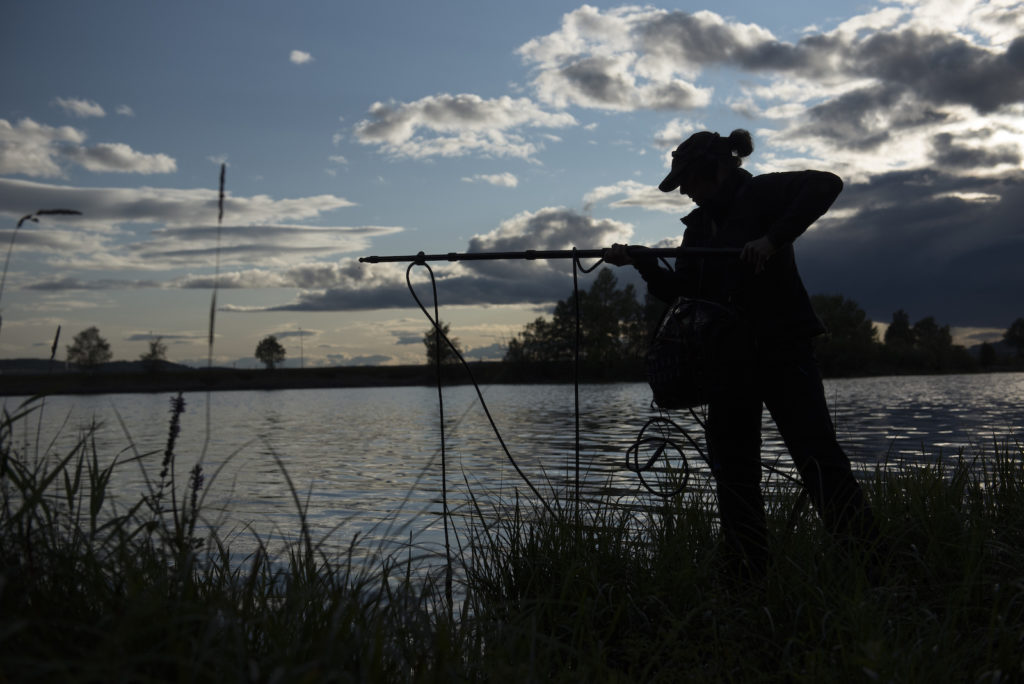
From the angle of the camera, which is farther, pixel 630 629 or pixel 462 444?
pixel 462 444

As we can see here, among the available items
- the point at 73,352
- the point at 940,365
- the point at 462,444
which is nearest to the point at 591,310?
the point at 940,365

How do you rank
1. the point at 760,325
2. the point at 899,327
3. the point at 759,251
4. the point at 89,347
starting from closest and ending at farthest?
the point at 759,251 < the point at 760,325 < the point at 89,347 < the point at 899,327

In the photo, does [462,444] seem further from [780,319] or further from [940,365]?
[940,365]

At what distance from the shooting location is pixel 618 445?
55.0 ft

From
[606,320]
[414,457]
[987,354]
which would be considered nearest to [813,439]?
[414,457]

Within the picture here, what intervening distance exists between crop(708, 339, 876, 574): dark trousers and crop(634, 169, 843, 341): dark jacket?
0.14 m

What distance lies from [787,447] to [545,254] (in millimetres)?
1558

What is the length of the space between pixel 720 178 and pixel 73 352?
122247 millimetres

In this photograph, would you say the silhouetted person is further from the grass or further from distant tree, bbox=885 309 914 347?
distant tree, bbox=885 309 914 347

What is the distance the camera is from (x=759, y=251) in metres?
3.44

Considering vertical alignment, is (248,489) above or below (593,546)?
below

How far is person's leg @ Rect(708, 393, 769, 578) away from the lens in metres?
3.68

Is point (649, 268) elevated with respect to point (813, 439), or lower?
elevated

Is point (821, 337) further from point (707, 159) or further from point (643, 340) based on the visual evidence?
point (707, 159)
